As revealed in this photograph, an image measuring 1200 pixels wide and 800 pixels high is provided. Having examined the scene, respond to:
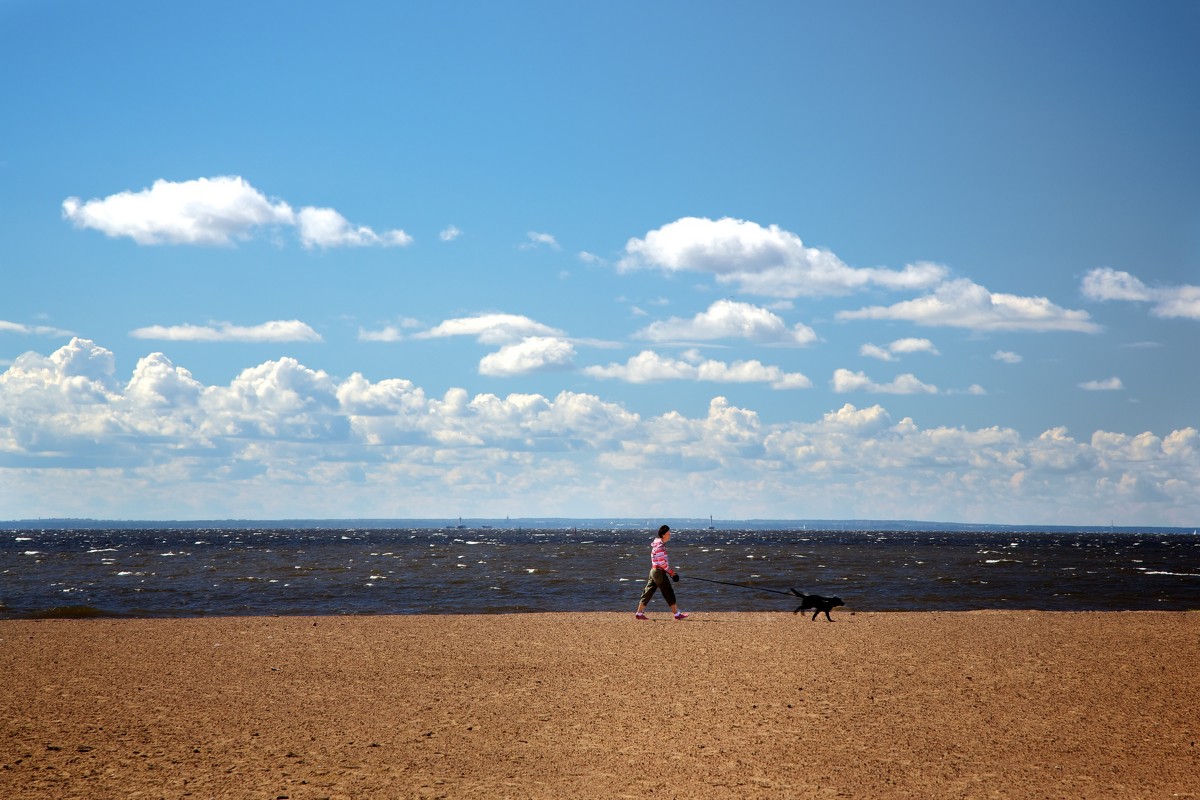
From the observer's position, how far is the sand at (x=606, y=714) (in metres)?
8.41

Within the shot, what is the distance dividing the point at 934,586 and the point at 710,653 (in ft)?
85.0

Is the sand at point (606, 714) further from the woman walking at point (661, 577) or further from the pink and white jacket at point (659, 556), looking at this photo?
the pink and white jacket at point (659, 556)

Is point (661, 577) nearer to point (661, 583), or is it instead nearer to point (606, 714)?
point (661, 583)

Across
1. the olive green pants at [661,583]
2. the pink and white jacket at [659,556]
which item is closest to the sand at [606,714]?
the olive green pants at [661,583]

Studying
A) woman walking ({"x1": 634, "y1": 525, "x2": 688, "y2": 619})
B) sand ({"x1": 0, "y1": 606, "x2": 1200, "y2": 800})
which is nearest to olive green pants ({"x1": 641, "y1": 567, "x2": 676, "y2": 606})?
woman walking ({"x1": 634, "y1": 525, "x2": 688, "y2": 619})

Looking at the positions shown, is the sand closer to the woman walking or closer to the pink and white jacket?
the woman walking

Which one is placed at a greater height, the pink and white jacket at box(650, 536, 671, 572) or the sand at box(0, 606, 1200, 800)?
the pink and white jacket at box(650, 536, 671, 572)

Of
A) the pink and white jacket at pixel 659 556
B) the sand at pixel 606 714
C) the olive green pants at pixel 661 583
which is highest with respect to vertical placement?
the pink and white jacket at pixel 659 556

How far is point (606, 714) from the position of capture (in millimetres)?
10984

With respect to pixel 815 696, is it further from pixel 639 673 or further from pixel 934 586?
pixel 934 586

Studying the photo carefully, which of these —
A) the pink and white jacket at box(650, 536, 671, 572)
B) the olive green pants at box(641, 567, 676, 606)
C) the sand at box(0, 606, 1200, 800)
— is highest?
the pink and white jacket at box(650, 536, 671, 572)

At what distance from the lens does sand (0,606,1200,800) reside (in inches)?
331

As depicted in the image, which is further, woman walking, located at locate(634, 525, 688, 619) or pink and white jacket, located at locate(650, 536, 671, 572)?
pink and white jacket, located at locate(650, 536, 671, 572)

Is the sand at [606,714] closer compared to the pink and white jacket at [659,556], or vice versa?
the sand at [606,714]
